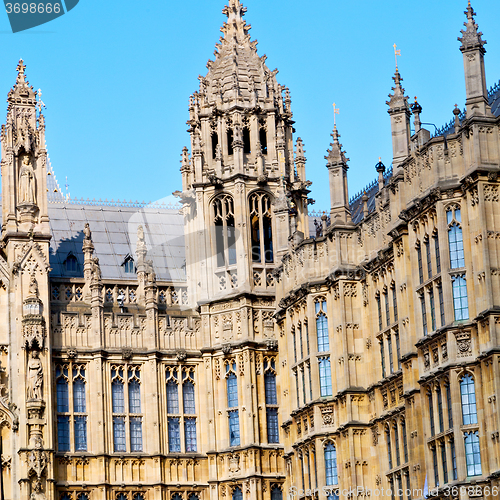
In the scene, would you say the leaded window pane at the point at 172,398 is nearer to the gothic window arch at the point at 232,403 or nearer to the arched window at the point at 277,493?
the gothic window arch at the point at 232,403

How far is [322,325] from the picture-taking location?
53.5 metres

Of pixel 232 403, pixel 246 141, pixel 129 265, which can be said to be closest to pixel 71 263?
pixel 129 265

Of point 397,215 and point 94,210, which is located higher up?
point 94,210

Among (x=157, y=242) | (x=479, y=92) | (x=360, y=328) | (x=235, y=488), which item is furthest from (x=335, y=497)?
(x=157, y=242)

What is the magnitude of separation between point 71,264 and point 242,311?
933 centimetres

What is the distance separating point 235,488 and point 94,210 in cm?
1701

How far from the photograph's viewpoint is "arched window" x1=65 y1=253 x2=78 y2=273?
67.0 m

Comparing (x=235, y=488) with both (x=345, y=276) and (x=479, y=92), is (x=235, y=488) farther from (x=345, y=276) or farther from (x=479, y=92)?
(x=479, y=92)

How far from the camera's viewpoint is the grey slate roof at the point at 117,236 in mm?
68000

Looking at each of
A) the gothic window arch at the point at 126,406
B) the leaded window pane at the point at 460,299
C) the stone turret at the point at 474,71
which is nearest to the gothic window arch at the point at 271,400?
the gothic window arch at the point at 126,406

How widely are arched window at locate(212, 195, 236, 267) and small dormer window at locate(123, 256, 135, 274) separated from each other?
6178 millimetres

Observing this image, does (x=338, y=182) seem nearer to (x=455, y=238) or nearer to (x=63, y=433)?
(x=455, y=238)

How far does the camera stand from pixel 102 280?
65062 millimetres

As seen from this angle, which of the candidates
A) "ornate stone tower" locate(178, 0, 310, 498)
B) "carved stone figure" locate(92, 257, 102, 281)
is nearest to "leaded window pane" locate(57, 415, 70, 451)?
"ornate stone tower" locate(178, 0, 310, 498)
